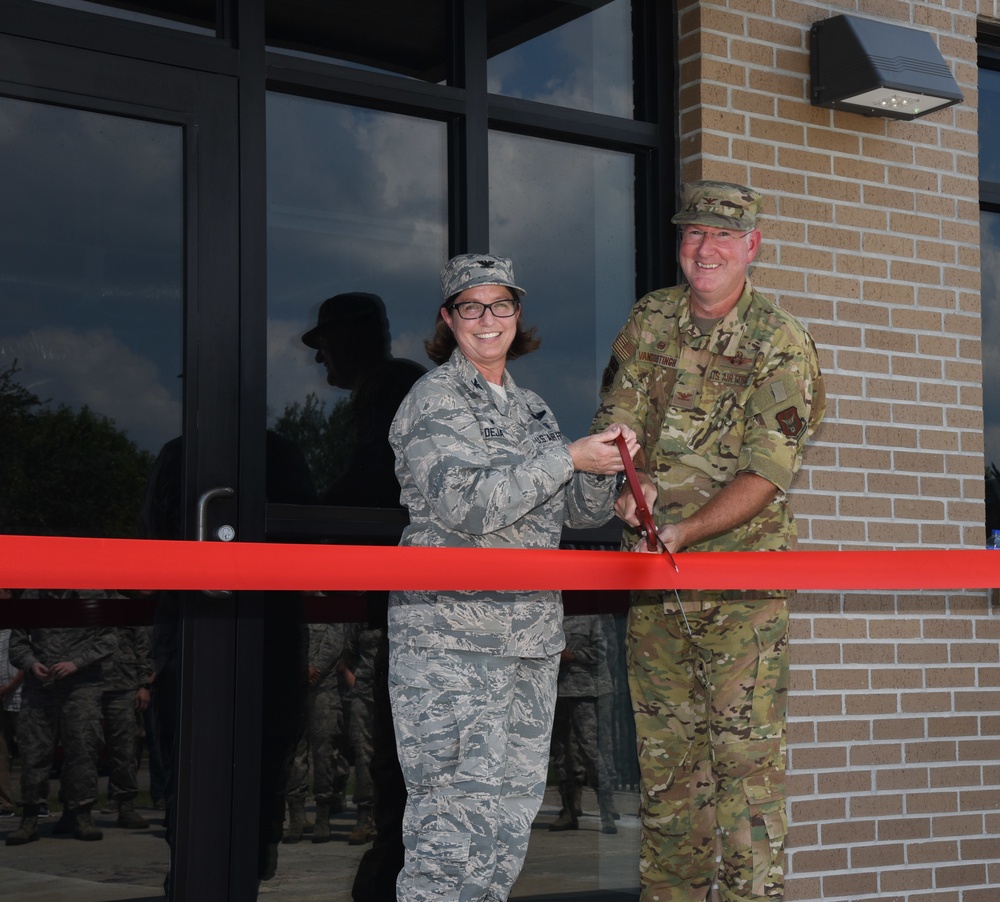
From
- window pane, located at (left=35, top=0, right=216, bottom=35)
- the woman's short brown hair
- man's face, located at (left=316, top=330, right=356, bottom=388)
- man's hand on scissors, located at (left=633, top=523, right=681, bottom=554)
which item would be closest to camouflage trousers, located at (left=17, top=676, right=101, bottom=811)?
man's face, located at (left=316, top=330, right=356, bottom=388)

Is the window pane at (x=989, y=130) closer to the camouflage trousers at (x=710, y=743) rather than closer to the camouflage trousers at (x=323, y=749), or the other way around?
the camouflage trousers at (x=710, y=743)

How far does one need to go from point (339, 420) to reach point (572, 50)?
1.58 m

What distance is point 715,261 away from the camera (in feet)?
11.9

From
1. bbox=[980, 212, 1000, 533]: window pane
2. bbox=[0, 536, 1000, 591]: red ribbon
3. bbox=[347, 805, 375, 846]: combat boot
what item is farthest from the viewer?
bbox=[980, 212, 1000, 533]: window pane

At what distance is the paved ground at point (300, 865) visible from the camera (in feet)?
11.5

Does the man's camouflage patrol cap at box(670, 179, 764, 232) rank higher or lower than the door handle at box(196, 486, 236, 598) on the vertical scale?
higher

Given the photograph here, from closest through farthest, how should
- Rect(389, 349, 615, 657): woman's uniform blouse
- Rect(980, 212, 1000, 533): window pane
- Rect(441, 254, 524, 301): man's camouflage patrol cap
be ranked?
Answer: 1. Rect(389, 349, 615, 657): woman's uniform blouse
2. Rect(441, 254, 524, 301): man's camouflage patrol cap
3. Rect(980, 212, 1000, 533): window pane

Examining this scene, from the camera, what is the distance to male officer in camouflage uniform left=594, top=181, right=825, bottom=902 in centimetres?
351

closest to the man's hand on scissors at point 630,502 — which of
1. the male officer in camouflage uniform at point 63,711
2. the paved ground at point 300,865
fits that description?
the paved ground at point 300,865

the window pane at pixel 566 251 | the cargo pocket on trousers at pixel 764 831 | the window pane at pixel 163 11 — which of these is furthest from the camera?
the window pane at pixel 566 251

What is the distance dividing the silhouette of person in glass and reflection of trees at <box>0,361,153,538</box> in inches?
23.2

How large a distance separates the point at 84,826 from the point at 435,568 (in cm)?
140

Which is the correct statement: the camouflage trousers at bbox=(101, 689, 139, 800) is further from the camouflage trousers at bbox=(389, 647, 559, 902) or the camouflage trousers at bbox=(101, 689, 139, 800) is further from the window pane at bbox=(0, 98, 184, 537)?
the camouflage trousers at bbox=(389, 647, 559, 902)

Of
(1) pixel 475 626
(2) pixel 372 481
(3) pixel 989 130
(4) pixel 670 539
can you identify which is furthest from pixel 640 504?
(3) pixel 989 130
